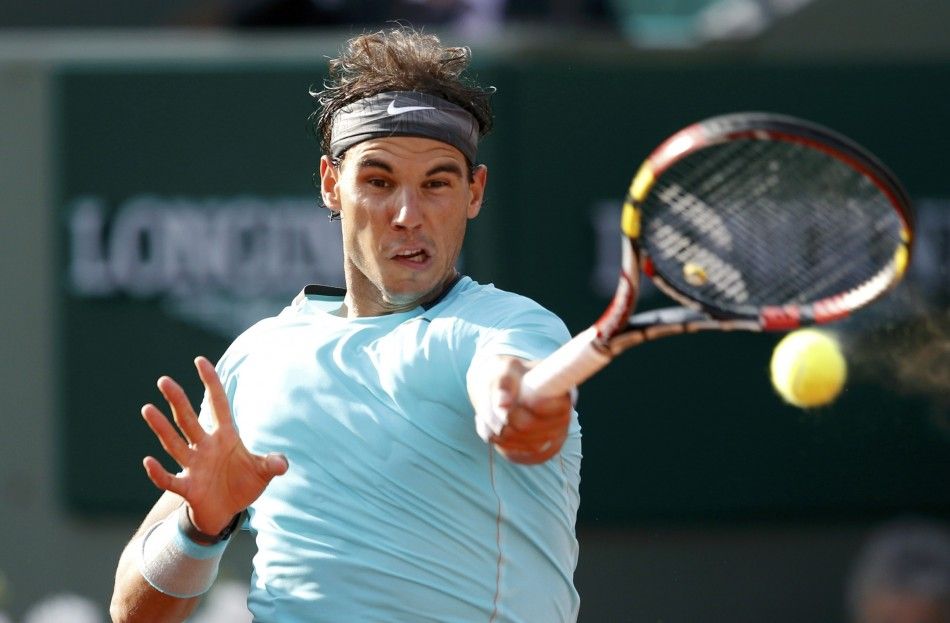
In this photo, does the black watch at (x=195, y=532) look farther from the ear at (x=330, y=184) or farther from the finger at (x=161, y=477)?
the ear at (x=330, y=184)

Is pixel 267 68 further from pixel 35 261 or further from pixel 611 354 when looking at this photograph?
pixel 611 354

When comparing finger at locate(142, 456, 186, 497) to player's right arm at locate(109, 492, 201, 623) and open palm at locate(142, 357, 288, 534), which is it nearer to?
open palm at locate(142, 357, 288, 534)

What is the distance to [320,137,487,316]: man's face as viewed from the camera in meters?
3.11

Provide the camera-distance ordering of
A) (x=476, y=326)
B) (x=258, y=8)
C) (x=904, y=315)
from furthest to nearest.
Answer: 1. (x=258, y=8)
2. (x=904, y=315)
3. (x=476, y=326)

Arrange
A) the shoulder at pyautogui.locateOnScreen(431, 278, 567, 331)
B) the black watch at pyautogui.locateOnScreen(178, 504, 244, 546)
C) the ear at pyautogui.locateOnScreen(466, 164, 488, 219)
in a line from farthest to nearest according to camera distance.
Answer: the ear at pyautogui.locateOnScreen(466, 164, 488, 219) → the black watch at pyautogui.locateOnScreen(178, 504, 244, 546) → the shoulder at pyautogui.locateOnScreen(431, 278, 567, 331)

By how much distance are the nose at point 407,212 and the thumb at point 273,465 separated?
472 millimetres

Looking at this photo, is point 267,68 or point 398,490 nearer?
point 398,490

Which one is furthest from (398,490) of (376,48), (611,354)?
(376,48)

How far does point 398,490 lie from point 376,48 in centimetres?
92

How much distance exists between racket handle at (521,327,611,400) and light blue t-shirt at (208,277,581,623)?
7.4 inches

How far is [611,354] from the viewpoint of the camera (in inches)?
103

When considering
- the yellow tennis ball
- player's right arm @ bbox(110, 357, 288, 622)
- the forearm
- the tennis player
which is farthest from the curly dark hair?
the yellow tennis ball

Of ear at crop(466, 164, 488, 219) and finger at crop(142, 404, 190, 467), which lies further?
ear at crop(466, 164, 488, 219)

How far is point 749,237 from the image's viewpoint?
118 inches
